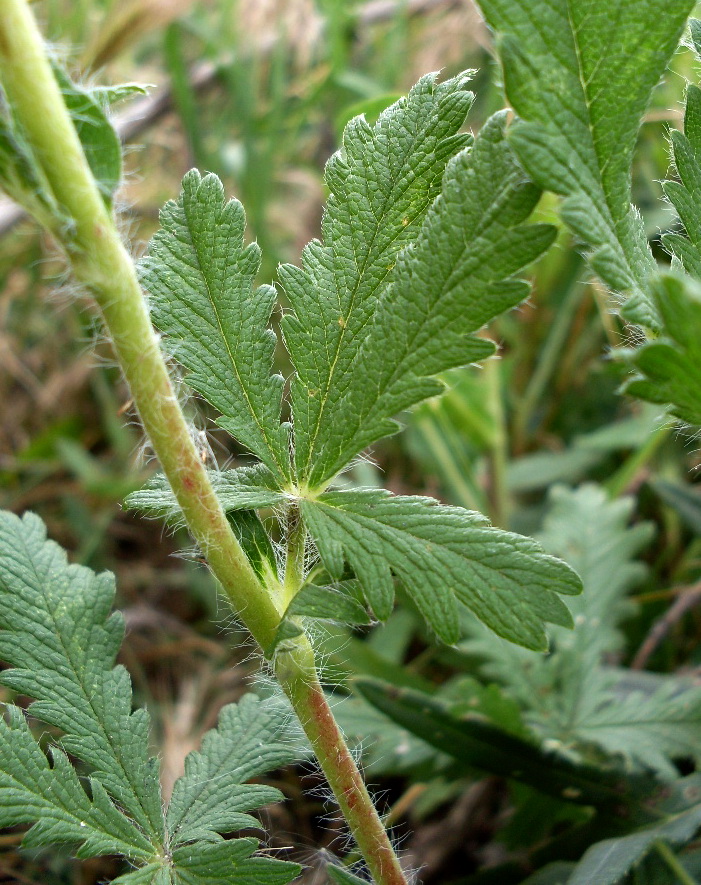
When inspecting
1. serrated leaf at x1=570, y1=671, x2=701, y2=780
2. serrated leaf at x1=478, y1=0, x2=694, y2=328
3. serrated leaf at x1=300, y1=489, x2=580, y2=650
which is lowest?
serrated leaf at x1=570, y1=671, x2=701, y2=780

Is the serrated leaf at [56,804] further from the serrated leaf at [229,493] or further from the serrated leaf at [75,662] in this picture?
the serrated leaf at [229,493]

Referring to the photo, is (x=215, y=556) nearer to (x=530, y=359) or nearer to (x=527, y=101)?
(x=527, y=101)

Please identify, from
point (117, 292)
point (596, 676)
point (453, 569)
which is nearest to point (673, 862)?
point (596, 676)

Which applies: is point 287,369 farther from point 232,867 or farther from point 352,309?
point 232,867

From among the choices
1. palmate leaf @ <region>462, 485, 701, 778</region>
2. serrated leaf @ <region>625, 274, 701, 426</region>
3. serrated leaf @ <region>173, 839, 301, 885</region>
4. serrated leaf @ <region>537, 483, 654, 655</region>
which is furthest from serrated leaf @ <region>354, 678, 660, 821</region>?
serrated leaf @ <region>625, 274, 701, 426</region>

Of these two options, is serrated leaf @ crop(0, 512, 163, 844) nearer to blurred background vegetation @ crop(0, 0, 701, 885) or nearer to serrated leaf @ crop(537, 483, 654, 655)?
blurred background vegetation @ crop(0, 0, 701, 885)

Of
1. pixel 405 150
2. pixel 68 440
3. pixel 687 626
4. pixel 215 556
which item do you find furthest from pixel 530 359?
pixel 215 556
